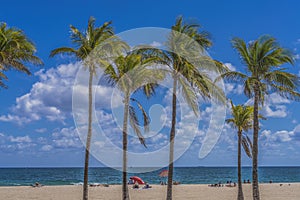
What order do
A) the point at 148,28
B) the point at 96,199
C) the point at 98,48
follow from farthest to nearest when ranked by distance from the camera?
1. the point at 96,199
2. the point at 98,48
3. the point at 148,28

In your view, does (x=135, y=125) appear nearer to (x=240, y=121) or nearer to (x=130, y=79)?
(x=130, y=79)

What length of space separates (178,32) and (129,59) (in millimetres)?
2370

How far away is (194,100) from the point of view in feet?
→ 59.9

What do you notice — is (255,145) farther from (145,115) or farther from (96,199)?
(96,199)

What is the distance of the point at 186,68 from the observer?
59.0 ft

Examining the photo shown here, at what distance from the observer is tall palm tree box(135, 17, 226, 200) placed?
18.2 metres

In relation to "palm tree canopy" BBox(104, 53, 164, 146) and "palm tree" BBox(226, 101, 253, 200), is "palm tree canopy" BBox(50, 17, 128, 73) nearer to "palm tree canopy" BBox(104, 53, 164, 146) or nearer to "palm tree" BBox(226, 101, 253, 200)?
"palm tree canopy" BBox(104, 53, 164, 146)

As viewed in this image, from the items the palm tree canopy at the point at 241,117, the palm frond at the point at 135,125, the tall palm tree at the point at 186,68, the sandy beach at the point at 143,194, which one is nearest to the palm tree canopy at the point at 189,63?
the tall palm tree at the point at 186,68

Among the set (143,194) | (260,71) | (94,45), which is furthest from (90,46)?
(143,194)

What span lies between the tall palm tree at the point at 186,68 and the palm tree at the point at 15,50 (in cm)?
518

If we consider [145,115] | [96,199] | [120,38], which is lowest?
[96,199]

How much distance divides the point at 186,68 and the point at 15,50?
7.16 meters

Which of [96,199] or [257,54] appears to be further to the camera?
[96,199]

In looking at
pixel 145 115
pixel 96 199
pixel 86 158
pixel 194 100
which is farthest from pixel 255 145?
pixel 96 199
